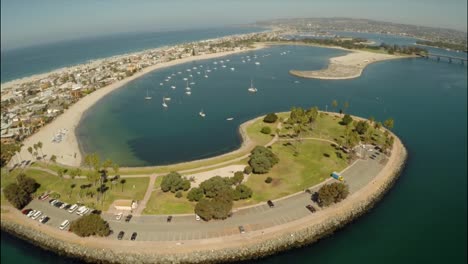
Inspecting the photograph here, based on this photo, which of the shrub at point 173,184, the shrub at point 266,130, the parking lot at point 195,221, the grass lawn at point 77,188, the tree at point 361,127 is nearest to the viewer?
the parking lot at point 195,221

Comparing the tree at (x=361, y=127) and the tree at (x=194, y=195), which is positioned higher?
the tree at (x=361, y=127)

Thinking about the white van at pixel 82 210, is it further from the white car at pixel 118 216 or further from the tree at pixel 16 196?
the tree at pixel 16 196

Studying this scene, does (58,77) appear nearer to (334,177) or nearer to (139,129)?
(139,129)

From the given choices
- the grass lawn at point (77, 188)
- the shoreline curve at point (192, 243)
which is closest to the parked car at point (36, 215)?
the shoreline curve at point (192, 243)

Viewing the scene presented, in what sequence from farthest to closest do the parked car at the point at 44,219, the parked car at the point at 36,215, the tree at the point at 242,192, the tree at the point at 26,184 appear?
the tree at the point at 26,184, the tree at the point at 242,192, the parked car at the point at 36,215, the parked car at the point at 44,219

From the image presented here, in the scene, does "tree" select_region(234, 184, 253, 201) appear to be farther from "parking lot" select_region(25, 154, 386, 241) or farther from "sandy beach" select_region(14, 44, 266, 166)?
"sandy beach" select_region(14, 44, 266, 166)

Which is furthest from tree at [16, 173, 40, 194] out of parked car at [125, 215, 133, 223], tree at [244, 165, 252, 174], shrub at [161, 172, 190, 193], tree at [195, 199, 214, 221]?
tree at [244, 165, 252, 174]

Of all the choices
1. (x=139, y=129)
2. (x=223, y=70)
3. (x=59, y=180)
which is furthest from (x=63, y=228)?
(x=223, y=70)
